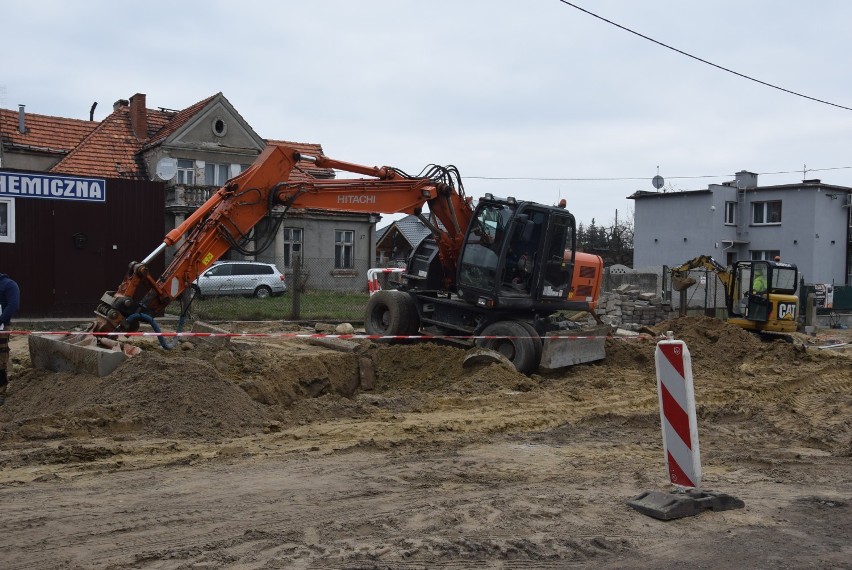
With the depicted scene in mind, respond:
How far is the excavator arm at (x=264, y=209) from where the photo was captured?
407 inches

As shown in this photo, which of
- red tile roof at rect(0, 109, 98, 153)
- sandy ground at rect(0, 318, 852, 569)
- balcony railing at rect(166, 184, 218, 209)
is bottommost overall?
sandy ground at rect(0, 318, 852, 569)

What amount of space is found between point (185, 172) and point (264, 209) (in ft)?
76.9

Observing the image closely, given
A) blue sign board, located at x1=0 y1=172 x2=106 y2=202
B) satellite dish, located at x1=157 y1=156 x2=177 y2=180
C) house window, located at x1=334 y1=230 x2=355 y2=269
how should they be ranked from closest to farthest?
1. blue sign board, located at x1=0 y1=172 x2=106 y2=202
2. satellite dish, located at x1=157 y1=156 x2=177 y2=180
3. house window, located at x1=334 y1=230 x2=355 y2=269

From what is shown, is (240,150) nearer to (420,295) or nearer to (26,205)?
(26,205)

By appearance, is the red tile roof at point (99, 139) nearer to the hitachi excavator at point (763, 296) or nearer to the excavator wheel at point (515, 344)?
the hitachi excavator at point (763, 296)

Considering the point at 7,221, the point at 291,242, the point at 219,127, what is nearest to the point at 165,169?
the point at 7,221

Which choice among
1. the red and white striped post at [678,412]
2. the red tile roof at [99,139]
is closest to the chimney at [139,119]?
the red tile roof at [99,139]

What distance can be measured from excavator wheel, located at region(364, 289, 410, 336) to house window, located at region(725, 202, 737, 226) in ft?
108

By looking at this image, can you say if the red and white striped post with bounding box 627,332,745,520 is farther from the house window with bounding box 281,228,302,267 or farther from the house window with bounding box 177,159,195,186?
the house window with bounding box 177,159,195,186

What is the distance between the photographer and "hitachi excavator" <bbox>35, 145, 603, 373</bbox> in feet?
37.1

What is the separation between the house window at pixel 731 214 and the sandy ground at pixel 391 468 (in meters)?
32.4

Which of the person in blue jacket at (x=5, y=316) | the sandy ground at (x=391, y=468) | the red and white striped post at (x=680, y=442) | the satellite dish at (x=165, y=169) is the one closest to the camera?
the sandy ground at (x=391, y=468)

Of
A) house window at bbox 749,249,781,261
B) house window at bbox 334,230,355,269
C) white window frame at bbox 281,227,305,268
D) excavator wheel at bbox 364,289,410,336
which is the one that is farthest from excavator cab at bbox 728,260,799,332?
house window at bbox 749,249,781,261

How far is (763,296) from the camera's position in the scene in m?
19.2
